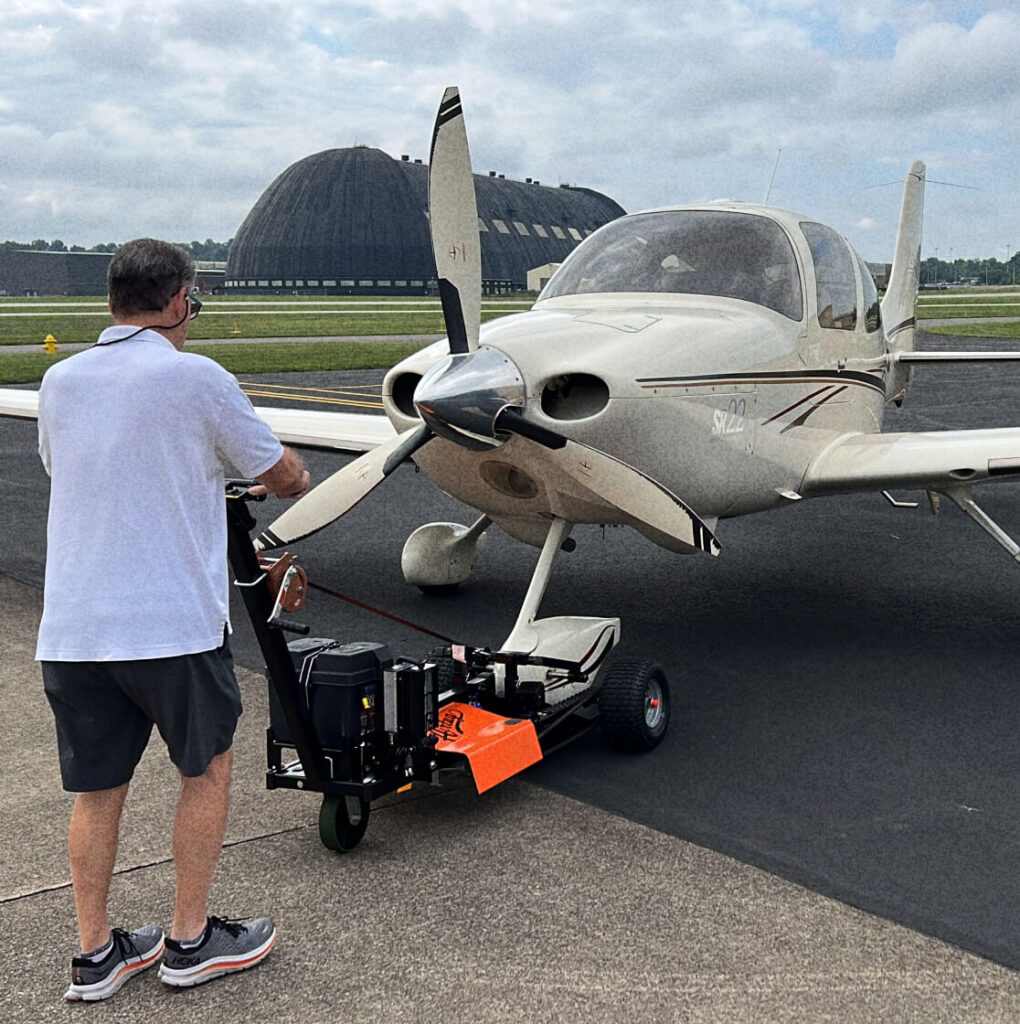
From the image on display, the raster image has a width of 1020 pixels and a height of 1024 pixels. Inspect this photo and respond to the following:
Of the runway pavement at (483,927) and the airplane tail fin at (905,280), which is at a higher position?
the airplane tail fin at (905,280)

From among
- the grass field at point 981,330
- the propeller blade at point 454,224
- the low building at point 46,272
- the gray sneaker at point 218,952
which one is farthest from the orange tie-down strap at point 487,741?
the low building at point 46,272

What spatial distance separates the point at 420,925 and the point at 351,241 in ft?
342

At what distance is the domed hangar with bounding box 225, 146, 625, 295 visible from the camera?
10431cm

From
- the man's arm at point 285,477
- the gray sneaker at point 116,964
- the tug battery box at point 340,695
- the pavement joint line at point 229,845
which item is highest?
the man's arm at point 285,477

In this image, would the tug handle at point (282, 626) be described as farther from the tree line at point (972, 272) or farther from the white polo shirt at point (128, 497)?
the tree line at point (972, 272)

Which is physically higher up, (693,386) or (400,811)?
(693,386)

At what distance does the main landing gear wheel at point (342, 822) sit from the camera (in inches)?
156

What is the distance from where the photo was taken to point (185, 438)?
9.89 feet

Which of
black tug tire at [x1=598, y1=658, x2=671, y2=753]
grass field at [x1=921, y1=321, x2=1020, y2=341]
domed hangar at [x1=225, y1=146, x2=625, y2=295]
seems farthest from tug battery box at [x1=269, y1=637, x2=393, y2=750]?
domed hangar at [x1=225, y1=146, x2=625, y2=295]

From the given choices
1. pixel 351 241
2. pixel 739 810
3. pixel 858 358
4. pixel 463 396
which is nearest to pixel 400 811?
pixel 739 810

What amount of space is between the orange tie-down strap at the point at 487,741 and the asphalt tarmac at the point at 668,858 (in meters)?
0.18

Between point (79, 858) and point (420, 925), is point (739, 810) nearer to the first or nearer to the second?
point (420, 925)

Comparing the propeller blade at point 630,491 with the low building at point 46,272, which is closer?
the propeller blade at point 630,491

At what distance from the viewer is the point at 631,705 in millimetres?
4859
